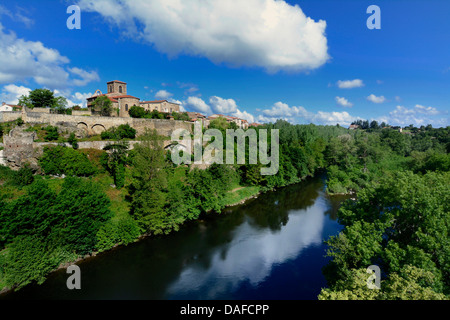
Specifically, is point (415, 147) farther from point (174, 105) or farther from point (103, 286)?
point (103, 286)

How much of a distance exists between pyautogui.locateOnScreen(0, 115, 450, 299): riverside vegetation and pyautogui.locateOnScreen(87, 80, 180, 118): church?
1274 centimetres

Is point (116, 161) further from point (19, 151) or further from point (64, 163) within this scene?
point (19, 151)

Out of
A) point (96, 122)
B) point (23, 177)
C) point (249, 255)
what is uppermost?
point (96, 122)

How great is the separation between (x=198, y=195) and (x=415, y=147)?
5969cm

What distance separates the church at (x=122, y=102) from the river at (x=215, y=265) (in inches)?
1212

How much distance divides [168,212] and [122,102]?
32.3 metres

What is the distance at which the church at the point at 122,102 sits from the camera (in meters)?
43.3

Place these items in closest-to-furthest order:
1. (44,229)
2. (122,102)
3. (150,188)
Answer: (44,229), (150,188), (122,102)

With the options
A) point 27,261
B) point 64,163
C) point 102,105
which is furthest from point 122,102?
point 27,261

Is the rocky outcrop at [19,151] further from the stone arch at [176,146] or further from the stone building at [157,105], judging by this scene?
the stone building at [157,105]

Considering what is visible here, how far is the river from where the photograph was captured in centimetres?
1349

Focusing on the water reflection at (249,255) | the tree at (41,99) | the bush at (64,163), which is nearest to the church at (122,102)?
the tree at (41,99)

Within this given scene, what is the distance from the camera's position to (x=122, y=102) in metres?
43.8

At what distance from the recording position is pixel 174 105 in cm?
5716
